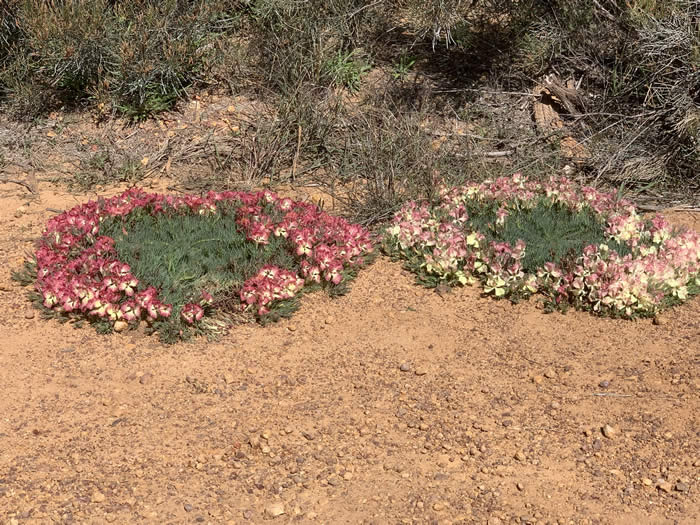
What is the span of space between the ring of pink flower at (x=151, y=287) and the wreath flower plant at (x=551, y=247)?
0.47m

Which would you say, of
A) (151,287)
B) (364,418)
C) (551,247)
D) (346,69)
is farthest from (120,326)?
(346,69)

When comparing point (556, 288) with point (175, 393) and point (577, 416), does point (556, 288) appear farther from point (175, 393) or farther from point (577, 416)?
point (175, 393)

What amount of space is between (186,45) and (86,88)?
0.99 metres

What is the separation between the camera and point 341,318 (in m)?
4.89

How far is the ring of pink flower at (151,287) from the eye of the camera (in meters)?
4.64

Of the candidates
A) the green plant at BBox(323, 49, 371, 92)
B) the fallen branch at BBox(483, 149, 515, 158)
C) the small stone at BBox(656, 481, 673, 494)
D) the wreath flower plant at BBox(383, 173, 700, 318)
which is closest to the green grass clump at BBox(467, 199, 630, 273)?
the wreath flower plant at BBox(383, 173, 700, 318)

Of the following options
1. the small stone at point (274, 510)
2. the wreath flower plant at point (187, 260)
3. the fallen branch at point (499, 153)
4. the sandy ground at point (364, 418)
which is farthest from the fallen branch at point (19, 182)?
the small stone at point (274, 510)

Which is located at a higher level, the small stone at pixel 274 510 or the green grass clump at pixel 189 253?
the green grass clump at pixel 189 253

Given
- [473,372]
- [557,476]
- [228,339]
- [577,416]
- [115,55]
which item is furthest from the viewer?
[115,55]

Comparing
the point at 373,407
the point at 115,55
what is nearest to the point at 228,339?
the point at 373,407

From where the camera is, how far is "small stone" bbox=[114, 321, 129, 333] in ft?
15.3

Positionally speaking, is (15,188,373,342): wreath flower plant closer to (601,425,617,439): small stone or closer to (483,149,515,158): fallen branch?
(601,425,617,439): small stone

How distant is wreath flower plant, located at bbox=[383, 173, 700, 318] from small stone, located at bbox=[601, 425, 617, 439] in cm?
105

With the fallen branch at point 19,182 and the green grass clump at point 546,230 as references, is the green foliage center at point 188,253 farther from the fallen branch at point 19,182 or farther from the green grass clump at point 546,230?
the fallen branch at point 19,182
